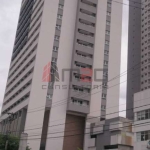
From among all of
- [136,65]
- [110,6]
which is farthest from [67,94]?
[136,65]

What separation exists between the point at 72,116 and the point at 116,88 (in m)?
11.4

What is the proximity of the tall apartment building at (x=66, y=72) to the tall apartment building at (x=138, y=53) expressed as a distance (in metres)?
35.4

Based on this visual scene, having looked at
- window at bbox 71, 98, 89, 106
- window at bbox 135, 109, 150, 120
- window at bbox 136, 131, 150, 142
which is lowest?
window at bbox 136, 131, 150, 142

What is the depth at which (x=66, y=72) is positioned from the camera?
52.9m

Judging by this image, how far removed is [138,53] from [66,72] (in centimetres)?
5235

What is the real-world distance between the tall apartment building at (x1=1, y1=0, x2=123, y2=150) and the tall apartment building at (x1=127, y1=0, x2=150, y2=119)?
35.4 metres

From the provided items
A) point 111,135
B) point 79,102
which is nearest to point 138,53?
point 79,102

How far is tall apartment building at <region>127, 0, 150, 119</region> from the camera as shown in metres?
91.5

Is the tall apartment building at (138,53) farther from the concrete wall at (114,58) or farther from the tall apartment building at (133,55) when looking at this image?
the concrete wall at (114,58)

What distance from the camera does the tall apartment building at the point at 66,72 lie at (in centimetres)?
4894

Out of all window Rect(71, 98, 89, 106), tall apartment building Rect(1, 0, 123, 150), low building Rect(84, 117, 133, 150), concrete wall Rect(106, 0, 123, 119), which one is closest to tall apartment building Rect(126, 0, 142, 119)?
concrete wall Rect(106, 0, 123, 119)

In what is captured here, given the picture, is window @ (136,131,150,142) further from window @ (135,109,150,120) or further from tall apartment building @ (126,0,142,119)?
tall apartment building @ (126,0,142,119)

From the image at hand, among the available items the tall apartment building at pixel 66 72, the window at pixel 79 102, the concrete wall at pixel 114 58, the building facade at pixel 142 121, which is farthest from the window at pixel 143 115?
the window at pixel 79 102

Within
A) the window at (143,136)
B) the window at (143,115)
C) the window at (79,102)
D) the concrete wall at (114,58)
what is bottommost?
the window at (143,136)
